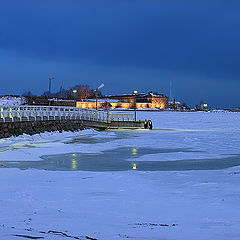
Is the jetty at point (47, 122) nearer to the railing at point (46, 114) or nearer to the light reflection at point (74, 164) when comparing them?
the railing at point (46, 114)

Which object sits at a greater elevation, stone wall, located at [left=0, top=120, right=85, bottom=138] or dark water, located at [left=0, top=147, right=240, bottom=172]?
stone wall, located at [left=0, top=120, right=85, bottom=138]

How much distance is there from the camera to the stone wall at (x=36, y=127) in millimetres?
26938

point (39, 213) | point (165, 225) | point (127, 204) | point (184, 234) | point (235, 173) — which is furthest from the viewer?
point (235, 173)

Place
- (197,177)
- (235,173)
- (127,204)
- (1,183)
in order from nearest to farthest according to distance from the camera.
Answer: (127,204) < (1,183) < (197,177) < (235,173)

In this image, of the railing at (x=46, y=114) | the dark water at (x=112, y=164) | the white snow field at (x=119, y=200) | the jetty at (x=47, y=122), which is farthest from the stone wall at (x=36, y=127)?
the white snow field at (x=119, y=200)

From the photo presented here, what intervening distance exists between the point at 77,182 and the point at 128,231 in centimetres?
471

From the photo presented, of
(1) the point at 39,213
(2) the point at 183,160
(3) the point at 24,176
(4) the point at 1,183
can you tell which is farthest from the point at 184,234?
(2) the point at 183,160

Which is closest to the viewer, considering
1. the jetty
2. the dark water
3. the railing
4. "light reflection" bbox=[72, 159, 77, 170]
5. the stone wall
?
the dark water

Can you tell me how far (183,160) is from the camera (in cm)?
1614

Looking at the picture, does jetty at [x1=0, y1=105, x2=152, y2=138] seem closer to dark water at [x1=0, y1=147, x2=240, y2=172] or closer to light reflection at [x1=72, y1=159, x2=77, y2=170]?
dark water at [x1=0, y1=147, x2=240, y2=172]

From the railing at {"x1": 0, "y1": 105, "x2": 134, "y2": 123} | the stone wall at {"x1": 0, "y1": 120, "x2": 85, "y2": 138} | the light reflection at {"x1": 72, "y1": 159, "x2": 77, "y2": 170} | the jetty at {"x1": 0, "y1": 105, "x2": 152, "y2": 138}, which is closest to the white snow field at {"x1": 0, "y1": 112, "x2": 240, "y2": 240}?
the light reflection at {"x1": 72, "y1": 159, "x2": 77, "y2": 170}

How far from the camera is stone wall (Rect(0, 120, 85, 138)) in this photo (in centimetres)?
2694

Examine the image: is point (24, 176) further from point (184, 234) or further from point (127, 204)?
point (184, 234)

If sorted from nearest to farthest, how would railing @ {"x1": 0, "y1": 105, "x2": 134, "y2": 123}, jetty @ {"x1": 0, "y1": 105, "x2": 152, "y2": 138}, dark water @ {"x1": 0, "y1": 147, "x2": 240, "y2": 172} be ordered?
dark water @ {"x1": 0, "y1": 147, "x2": 240, "y2": 172}, jetty @ {"x1": 0, "y1": 105, "x2": 152, "y2": 138}, railing @ {"x1": 0, "y1": 105, "x2": 134, "y2": 123}
